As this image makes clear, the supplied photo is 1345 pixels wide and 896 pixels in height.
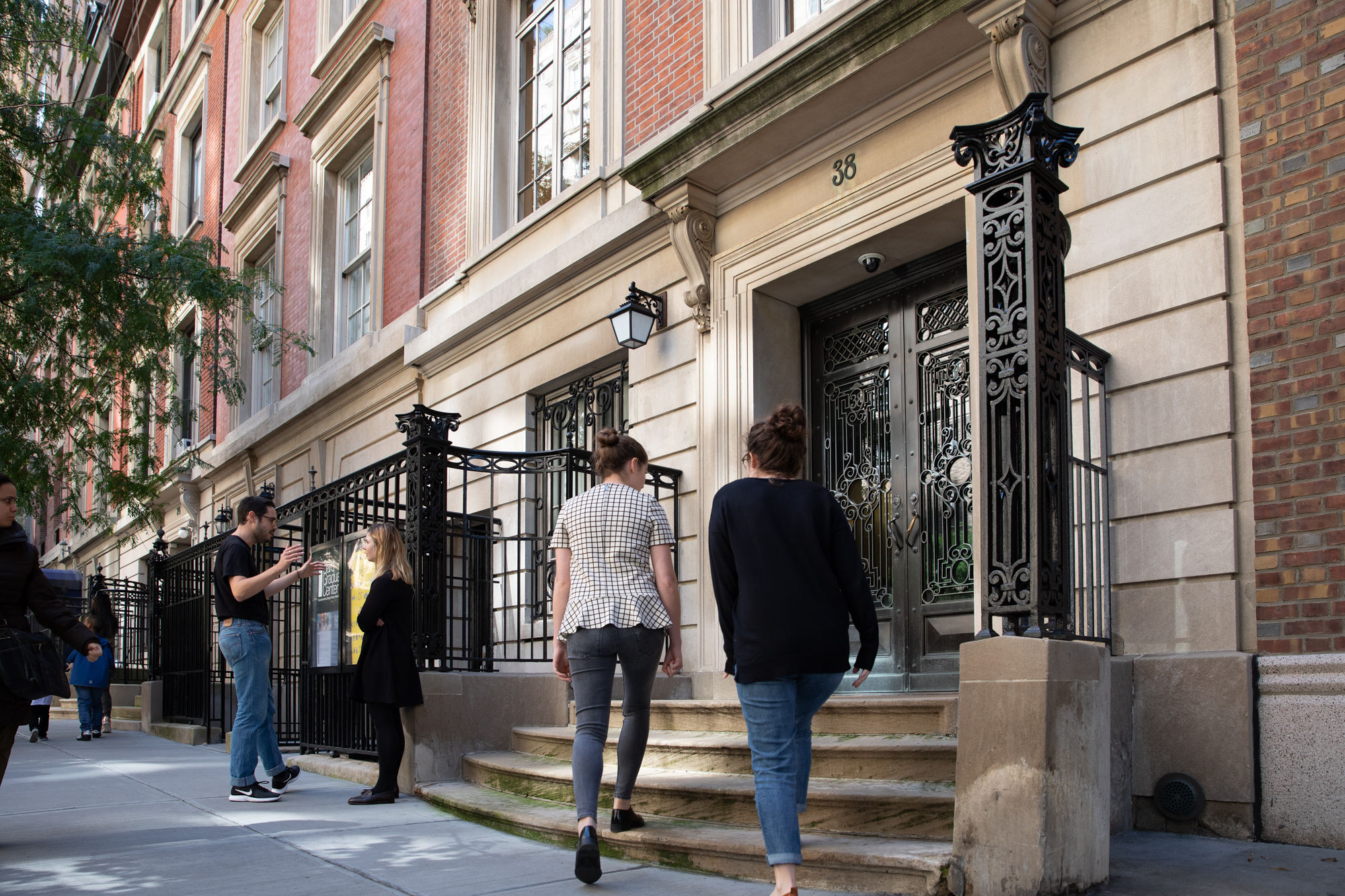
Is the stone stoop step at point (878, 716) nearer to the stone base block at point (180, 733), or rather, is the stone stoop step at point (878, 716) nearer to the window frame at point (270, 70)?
the stone base block at point (180, 733)

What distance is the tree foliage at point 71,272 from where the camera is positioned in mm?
12500

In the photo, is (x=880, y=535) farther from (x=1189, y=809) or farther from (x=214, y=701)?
(x=214, y=701)

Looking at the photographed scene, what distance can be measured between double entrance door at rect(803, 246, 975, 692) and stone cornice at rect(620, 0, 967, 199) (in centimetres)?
138

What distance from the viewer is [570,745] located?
6695 mm

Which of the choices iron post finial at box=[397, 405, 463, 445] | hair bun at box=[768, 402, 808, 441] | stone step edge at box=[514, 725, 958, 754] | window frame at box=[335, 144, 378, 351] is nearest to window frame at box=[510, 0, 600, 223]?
iron post finial at box=[397, 405, 463, 445]

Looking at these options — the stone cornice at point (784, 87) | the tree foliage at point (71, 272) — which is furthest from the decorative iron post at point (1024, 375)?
the tree foliage at point (71, 272)

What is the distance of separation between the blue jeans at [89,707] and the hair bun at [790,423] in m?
12.1

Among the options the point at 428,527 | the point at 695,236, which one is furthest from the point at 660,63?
the point at 428,527

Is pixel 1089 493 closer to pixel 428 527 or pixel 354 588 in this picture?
pixel 428 527

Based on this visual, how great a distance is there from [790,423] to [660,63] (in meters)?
6.17

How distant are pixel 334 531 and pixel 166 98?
783 inches

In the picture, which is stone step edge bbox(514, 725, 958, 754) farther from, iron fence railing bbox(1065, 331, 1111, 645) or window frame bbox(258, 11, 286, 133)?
window frame bbox(258, 11, 286, 133)

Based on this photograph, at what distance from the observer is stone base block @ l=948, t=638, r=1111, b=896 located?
12.7ft

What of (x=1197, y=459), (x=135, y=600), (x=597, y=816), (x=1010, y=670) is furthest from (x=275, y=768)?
(x=135, y=600)
